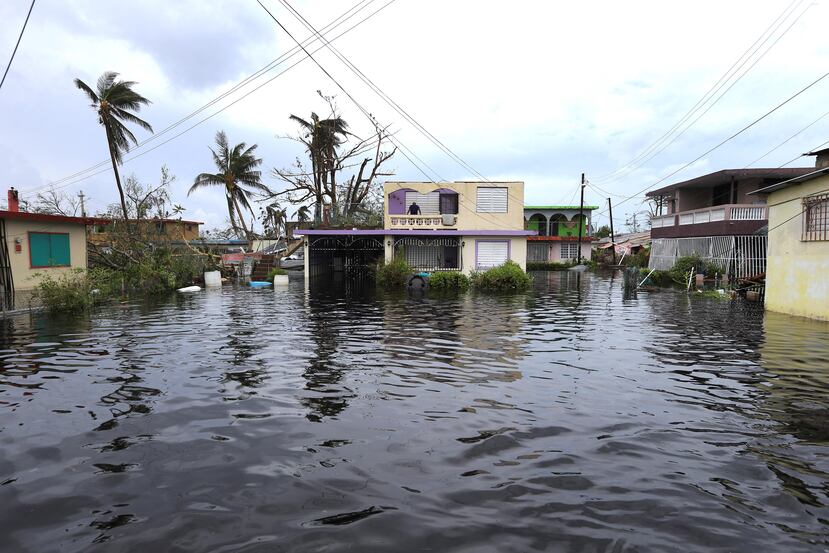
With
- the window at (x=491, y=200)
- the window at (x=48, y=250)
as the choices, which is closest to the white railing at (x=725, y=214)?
the window at (x=491, y=200)

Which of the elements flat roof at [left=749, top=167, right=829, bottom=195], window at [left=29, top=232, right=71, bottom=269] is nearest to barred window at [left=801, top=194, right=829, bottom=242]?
flat roof at [left=749, top=167, right=829, bottom=195]

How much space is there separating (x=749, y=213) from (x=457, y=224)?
15.2m

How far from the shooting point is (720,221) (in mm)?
26312

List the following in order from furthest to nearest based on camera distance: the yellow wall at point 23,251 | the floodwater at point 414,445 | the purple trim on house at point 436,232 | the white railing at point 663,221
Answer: the white railing at point 663,221, the purple trim on house at point 436,232, the yellow wall at point 23,251, the floodwater at point 414,445

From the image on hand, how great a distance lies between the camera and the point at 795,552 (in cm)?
362

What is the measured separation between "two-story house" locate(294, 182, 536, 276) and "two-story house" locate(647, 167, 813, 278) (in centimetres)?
977

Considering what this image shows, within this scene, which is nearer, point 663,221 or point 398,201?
point 398,201

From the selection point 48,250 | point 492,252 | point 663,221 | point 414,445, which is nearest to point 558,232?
point 663,221

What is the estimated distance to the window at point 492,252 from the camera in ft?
94.8

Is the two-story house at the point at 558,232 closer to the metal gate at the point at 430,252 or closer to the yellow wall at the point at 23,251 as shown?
the metal gate at the point at 430,252

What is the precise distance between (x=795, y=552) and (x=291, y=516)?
388 cm

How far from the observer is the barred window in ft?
45.2

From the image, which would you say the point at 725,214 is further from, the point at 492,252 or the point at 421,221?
the point at 421,221

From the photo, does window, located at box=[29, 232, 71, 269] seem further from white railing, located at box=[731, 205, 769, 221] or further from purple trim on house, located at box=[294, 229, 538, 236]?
white railing, located at box=[731, 205, 769, 221]
